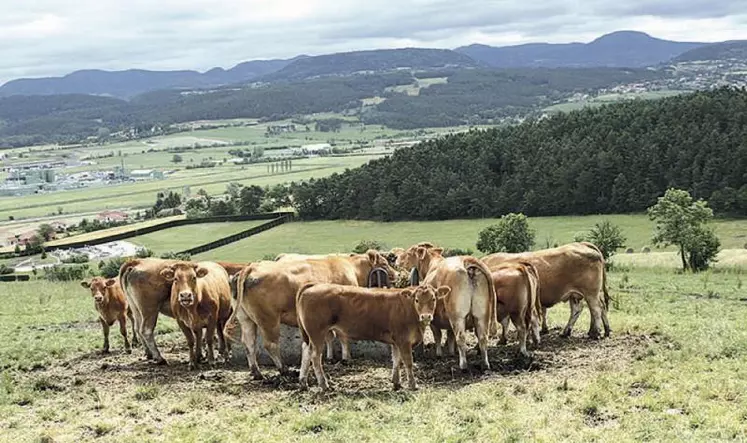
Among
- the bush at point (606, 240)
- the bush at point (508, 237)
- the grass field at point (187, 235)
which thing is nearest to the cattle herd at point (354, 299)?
the bush at point (606, 240)

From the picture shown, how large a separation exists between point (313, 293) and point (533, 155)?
239 feet

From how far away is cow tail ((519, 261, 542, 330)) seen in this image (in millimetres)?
12375

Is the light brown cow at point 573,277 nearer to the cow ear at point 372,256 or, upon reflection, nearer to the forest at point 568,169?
the cow ear at point 372,256

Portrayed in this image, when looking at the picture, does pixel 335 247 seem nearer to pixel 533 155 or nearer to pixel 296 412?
pixel 533 155

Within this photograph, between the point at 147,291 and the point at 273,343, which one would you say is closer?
the point at 273,343

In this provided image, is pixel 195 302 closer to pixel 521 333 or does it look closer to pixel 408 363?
pixel 408 363

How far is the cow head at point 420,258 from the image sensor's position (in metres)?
14.4

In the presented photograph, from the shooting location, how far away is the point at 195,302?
40.1ft

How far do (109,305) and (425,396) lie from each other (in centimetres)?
747

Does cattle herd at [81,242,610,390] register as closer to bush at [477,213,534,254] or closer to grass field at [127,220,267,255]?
bush at [477,213,534,254]

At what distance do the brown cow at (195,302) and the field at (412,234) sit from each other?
1559 inches

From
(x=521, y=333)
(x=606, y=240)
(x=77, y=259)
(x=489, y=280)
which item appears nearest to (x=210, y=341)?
(x=489, y=280)

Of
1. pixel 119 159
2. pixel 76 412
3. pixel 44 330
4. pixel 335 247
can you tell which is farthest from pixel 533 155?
pixel 119 159

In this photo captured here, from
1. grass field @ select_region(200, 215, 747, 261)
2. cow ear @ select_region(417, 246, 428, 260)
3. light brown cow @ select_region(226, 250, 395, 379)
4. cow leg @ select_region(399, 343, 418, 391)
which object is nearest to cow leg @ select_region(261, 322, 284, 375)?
light brown cow @ select_region(226, 250, 395, 379)
